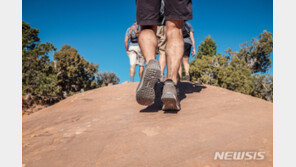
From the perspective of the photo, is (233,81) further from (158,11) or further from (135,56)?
(158,11)

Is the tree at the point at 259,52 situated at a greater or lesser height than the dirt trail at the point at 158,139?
greater

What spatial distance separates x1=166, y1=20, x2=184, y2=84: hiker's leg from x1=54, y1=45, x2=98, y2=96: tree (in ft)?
64.4

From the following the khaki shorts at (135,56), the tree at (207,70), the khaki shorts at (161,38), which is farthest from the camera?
the tree at (207,70)

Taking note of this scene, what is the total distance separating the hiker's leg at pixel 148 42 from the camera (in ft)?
6.41

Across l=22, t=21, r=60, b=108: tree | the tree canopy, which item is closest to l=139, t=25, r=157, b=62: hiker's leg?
l=22, t=21, r=60, b=108: tree

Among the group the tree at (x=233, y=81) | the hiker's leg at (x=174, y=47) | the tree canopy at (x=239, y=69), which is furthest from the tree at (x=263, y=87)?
the hiker's leg at (x=174, y=47)

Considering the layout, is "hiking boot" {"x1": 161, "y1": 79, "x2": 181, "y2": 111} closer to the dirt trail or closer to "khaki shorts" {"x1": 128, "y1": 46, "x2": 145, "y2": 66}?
the dirt trail

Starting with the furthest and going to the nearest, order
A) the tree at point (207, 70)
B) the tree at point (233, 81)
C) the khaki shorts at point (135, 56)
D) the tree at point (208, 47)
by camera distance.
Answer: the tree at point (208, 47) → the tree at point (207, 70) → the tree at point (233, 81) → the khaki shorts at point (135, 56)

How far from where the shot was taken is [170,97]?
1672mm

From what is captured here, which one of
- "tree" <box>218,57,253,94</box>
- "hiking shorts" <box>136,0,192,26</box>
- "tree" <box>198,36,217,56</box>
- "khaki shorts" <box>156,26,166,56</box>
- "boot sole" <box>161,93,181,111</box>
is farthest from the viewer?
"tree" <box>198,36,217,56</box>

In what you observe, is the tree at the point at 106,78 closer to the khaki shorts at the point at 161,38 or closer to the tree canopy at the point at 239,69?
the tree canopy at the point at 239,69

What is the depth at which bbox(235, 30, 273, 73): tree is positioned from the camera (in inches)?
1013

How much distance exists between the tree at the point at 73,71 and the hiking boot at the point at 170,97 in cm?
1976

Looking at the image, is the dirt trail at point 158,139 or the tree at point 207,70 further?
the tree at point 207,70
